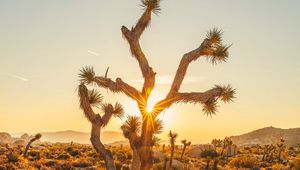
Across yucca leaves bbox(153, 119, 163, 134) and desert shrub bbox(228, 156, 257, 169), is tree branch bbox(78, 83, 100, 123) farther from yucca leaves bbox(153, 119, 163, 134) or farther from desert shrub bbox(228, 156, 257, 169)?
desert shrub bbox(228, 156, 257, 169)

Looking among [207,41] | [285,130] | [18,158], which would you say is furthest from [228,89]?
[285,130]

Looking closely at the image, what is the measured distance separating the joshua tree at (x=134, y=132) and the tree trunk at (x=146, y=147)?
0.51ft

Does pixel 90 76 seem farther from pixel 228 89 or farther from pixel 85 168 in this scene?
pixel 85 168

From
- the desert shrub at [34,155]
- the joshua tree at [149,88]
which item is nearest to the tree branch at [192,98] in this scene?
the joshua tree at [149,88]

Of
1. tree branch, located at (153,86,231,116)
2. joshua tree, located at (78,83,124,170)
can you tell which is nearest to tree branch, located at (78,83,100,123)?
joshua tree, located at (78,83,124,170)

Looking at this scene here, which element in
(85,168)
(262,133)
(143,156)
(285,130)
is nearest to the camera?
(143,156)

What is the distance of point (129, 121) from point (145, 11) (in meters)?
3.70

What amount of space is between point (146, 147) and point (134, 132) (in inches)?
26.3

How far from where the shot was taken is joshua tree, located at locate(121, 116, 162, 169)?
36.7 ft

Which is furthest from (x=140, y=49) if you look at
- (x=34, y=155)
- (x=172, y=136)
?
(x=34, y=155)

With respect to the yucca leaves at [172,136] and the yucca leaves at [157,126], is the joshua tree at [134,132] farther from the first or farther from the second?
the yucca leaves at [172,136]

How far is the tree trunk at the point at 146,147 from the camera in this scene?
1100 cm

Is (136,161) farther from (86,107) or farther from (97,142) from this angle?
(86,107)

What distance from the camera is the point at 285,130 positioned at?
15575 centimetres
